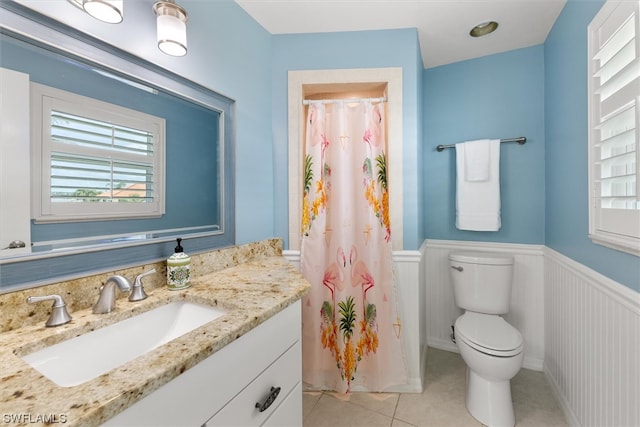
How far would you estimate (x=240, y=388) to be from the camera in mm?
790

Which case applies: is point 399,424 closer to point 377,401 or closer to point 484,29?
point 377,401

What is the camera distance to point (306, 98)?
1978 mm

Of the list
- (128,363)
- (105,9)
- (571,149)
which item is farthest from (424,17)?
(128,363)

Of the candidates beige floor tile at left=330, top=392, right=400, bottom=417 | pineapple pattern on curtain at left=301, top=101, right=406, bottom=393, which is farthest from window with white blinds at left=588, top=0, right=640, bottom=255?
beige floor tile at left=330, top=392, right=400, bottom=417

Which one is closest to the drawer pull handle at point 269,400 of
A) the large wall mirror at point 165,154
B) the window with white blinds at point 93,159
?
the large wall mirror at point 165,154

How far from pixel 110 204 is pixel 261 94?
3.60 feet

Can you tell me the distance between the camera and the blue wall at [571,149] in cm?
124

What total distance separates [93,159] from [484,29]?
7.43 feet

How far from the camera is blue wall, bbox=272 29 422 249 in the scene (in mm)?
1748

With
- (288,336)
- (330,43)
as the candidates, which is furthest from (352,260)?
(330,43)

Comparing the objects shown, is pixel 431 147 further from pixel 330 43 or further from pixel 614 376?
pixel 614 376

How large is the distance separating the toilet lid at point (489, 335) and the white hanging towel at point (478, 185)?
2.10 feet

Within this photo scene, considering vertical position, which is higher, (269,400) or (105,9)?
(105,9)

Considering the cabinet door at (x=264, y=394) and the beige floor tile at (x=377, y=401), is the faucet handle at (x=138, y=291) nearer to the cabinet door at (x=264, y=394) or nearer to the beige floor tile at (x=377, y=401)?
the cabinet door at (x=264, y=394)
